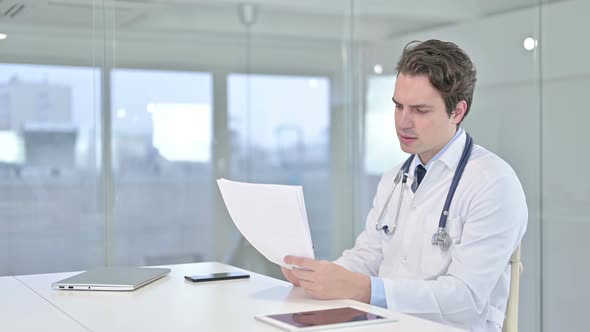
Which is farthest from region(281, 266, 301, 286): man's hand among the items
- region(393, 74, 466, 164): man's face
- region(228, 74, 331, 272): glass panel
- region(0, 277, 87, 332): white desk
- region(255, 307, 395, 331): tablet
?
region(228, 74, 331, 272): glass panel

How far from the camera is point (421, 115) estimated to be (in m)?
2.47

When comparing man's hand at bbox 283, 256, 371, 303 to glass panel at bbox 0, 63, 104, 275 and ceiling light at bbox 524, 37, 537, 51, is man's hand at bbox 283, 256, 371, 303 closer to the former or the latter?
glass panel at bbox 0, 63, 104, 275

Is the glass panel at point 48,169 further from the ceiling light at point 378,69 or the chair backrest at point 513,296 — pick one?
the chair backrest at point 513,296

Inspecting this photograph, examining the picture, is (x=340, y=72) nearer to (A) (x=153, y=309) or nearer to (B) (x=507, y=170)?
(B) (x=507, y=170)

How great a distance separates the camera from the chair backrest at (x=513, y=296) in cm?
234

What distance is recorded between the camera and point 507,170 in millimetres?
2389

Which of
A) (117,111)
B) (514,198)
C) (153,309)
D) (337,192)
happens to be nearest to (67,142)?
(117,111)

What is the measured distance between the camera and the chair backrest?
2340 mm

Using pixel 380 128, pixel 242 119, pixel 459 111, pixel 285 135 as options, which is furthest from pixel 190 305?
pixel 380 128

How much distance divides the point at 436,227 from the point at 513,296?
30 cm

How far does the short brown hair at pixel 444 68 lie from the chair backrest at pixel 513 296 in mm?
493

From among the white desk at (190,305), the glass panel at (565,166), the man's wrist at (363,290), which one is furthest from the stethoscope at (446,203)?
the glass panel at (565,166)

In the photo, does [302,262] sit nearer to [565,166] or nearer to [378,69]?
[565,166]

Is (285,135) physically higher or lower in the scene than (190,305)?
higher
